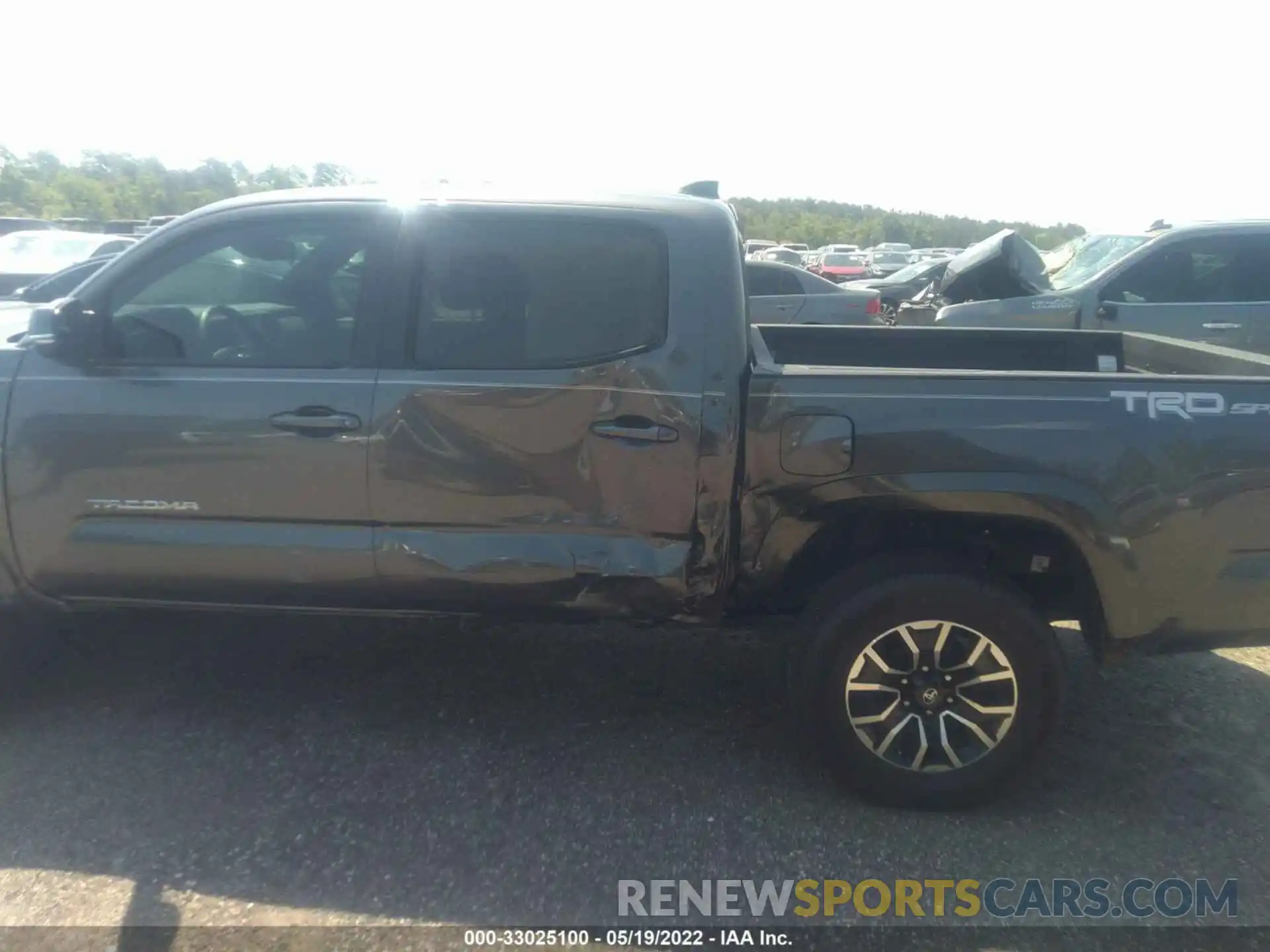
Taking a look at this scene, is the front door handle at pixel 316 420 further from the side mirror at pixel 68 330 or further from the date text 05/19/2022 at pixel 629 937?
the date text 05/19/2022 at pixel 629 937

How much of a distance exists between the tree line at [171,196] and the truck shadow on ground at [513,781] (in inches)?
941

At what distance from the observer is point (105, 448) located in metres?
3.55

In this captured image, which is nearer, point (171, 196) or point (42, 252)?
point (42, 252)

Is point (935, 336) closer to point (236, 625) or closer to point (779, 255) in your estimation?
point (236, 625)

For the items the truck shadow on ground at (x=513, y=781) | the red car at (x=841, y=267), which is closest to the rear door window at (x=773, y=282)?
the truck shadow on ground at (x=513, y=781)

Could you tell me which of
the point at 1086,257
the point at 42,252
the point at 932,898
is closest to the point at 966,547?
the point at 932,898

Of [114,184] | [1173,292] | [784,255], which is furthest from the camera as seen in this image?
[114,184]

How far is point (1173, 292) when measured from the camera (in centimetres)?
862

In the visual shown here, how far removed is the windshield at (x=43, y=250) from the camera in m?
11.6

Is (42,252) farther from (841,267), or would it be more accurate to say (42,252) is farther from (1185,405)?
(841,267)

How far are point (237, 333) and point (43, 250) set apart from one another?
33.8ft

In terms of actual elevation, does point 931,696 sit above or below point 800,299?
below

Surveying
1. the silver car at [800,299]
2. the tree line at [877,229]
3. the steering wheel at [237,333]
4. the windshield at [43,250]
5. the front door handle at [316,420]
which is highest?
the steering wheel at [237,333]

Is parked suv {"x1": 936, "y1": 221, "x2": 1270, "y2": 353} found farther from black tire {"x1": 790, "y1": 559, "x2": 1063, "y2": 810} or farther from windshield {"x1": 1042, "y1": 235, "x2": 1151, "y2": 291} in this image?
black tire {"x1": 790, "y1": 559, "x2": 1063, "y2": 810}
